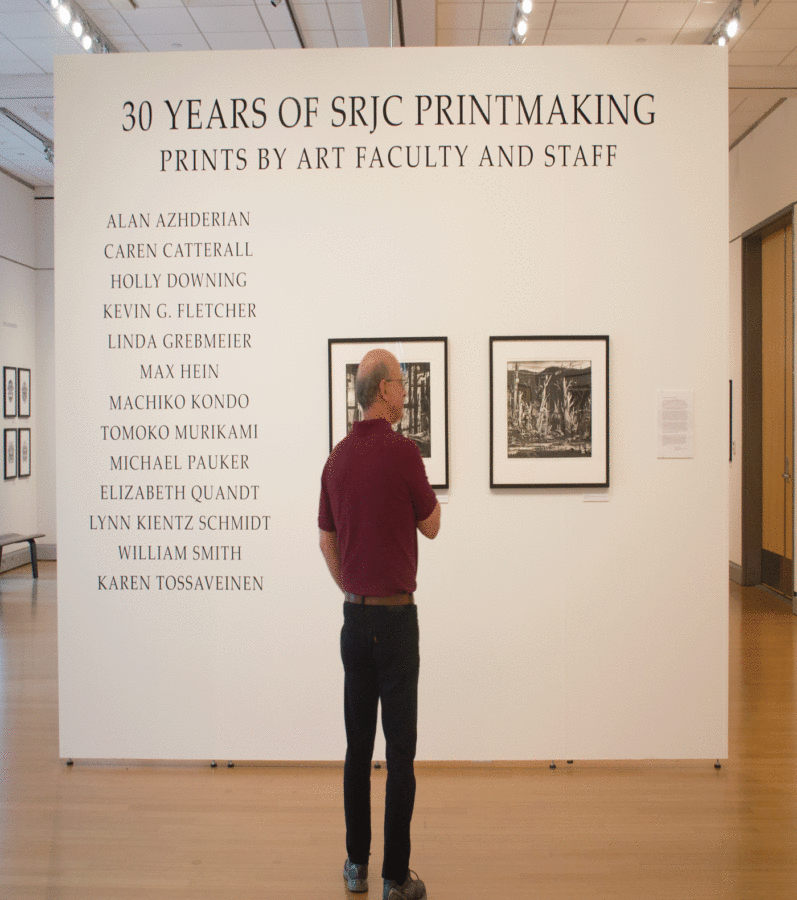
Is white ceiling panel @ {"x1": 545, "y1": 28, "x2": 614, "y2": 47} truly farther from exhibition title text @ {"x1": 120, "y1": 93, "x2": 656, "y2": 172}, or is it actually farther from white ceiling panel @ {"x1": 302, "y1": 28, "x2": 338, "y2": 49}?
exhibition title text @ {"x1": 120, "y1": 93, "x2": 656, "y2": 172}

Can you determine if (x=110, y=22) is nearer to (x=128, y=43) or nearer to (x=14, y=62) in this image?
(x=128, y=43)

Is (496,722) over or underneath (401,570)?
underneath

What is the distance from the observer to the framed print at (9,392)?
9.88m

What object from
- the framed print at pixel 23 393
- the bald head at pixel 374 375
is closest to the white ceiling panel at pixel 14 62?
the framed print at pixel 23 393

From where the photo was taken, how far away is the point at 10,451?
9.98 meters

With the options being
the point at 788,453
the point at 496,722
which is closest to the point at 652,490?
the point at 496,722

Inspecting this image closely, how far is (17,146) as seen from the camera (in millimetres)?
9039

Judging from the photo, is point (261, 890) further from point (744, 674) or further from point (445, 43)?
point (445, 43)

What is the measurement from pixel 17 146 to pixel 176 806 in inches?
323

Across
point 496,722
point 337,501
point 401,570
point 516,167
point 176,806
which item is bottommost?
point 176,806

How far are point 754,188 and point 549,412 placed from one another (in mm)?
5880

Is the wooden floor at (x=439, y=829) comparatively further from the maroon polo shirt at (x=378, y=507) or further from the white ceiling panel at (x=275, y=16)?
the white ceiling panel at (x=275, y=16)

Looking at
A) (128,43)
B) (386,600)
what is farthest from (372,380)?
(128,43)

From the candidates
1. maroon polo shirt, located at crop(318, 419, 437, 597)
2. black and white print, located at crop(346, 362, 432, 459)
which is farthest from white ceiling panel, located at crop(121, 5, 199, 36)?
maroon polo shirt, located at crop(318, 419, 437, 597)
